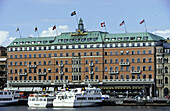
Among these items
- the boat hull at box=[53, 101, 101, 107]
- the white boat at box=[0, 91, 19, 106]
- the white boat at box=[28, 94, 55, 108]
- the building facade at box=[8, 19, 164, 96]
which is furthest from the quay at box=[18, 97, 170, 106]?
the white boat at box=[0, 91, 19, 106]

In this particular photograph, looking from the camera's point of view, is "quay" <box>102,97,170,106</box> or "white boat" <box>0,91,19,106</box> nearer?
"quay" <box>102,97,170,106</box>

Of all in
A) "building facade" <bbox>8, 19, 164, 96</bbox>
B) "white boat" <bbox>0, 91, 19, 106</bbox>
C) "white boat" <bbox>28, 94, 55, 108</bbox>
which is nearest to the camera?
"white boat" <bbox>28, 94, 55, 108</bbox>

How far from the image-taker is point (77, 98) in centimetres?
15538

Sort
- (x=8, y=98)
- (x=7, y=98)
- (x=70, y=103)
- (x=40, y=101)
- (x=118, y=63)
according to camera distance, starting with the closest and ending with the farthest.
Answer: (x=70, y=103), (x=40, y=101), (x=7, y=98), (x=8, y=98), (x=118, y=63)

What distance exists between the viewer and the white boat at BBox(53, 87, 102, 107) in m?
154

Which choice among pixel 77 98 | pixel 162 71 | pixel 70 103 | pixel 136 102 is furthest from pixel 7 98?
pixel 162 71

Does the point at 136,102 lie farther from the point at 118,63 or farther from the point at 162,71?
the point at 118,63

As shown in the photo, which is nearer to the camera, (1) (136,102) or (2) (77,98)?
(2) (77,98)

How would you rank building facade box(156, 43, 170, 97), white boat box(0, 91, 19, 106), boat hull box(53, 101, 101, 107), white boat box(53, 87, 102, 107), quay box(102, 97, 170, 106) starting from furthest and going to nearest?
building facade box(156, 43, 170, 97), white boat box(0, 91, 19, 106), quay box(102, 97, 170, 106), white boat box(53, 87, 102, 107), boat hull box(53, 101, 101, 107)

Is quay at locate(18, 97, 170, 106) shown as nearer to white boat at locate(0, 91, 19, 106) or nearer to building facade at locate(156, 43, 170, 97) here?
building facade at locate(156, 43, 170, 97)

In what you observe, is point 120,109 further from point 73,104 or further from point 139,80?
point 139,80

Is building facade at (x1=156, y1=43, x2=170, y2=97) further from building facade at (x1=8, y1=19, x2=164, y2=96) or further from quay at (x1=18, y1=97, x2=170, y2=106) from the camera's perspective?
quay at (x1=18, y1=97, x2=170, y2=106)

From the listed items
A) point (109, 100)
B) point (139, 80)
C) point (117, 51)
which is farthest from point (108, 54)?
point (109, 100)

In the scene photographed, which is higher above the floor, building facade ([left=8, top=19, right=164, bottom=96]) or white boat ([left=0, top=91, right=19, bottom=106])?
building facade ([left=8, top=19, right=164, bottom=96])
